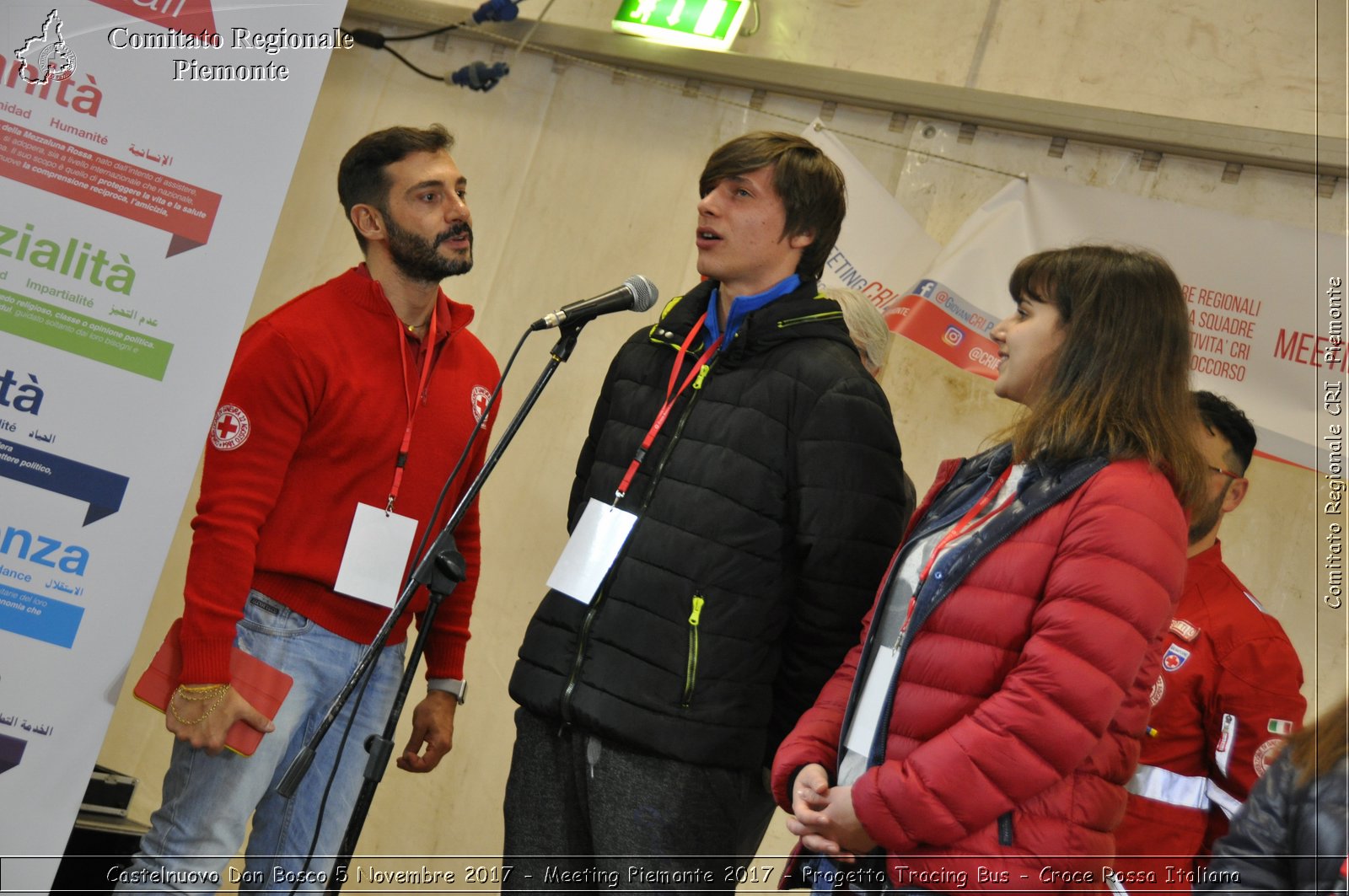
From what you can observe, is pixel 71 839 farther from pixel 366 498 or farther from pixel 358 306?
pixel 358 306

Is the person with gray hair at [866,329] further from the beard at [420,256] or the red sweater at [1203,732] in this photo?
the beard at [420,256]

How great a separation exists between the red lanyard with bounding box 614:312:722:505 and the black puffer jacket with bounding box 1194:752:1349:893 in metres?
1.05

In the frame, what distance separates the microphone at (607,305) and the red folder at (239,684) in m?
0.78

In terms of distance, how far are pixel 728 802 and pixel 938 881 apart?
0.49m

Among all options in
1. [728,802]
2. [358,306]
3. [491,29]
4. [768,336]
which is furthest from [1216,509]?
[491,29]

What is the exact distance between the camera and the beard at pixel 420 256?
7.74ft

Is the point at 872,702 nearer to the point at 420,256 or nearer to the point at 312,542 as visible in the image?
the point at 312,542

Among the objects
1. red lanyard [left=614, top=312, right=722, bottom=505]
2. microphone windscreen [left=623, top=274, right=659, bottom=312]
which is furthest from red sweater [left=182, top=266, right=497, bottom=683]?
microphone windscreen [left=623, top=274, right=659, bottom=312]

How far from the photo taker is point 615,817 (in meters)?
1.85

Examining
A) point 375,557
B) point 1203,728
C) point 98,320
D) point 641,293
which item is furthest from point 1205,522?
point 98,320

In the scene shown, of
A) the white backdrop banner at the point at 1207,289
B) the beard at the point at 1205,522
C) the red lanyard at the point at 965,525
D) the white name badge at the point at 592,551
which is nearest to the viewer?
the red lanyard at the point at 965,525

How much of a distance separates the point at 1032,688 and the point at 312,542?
1291 mm

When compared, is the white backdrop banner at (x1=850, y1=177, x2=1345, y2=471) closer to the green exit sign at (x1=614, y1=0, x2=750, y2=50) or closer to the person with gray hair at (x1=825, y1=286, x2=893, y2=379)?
the person with gray hair at (x1=825, y1=286, x2=893, y2=379)

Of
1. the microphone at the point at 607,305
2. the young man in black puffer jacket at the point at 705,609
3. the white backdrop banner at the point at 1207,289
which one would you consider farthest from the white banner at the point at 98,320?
the white backdrop banner at the point at 1207,289
